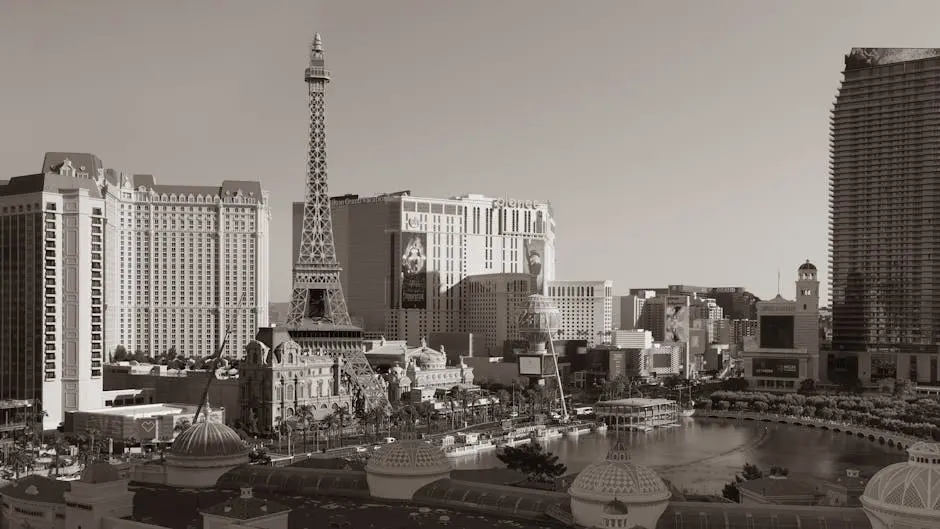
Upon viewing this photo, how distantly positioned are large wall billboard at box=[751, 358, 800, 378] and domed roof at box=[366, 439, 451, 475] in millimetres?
119819

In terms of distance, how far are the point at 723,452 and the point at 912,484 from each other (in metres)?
67.2

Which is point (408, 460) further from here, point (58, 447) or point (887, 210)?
point (887, 210)

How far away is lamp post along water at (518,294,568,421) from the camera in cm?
15338

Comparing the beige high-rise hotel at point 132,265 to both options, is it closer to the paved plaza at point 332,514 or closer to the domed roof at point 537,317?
the domed roof at point 537,317

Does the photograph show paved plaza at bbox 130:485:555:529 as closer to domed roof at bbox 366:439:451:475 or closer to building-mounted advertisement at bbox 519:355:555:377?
domed roof at bbox 366:439:451:475

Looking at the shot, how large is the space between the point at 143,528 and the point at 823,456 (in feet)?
257

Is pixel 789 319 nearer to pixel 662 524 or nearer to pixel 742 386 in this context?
pixel 742 386

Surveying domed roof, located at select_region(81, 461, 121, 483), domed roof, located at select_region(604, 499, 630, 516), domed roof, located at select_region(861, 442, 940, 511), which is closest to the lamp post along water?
domed roof, located at select_region(81, 461, 121, 483)

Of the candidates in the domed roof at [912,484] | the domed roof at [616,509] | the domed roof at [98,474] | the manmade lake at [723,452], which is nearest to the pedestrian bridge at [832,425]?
the manmade lake at [723,452]

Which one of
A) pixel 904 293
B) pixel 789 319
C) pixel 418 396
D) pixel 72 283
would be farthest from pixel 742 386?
pixel 72 283

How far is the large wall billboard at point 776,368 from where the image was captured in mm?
160500

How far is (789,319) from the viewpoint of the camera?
16438 cm

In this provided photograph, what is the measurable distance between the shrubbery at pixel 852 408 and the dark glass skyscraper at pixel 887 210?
26207 millimetres

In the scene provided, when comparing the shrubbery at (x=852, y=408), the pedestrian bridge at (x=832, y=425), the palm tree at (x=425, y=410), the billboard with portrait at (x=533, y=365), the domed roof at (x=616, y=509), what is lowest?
the pedestrian bridge at (x=832, y=425)
